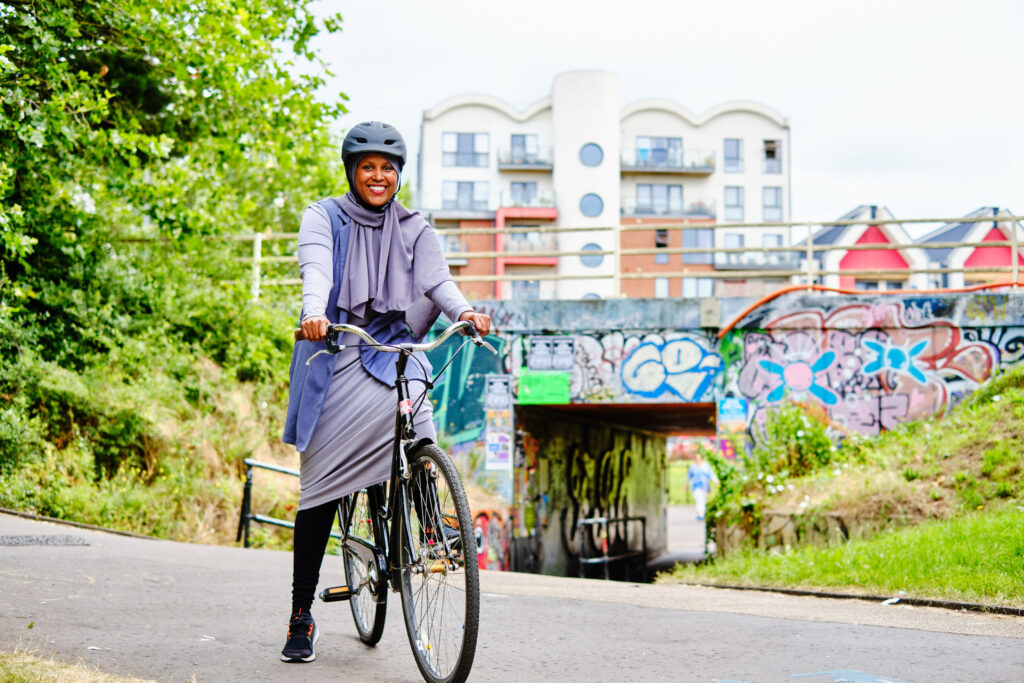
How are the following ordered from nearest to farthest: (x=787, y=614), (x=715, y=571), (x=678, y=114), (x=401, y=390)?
(x=401, y=390), (x=787, y=614), (x=715, y=571), (x=678, y=114)

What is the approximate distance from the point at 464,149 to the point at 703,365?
49.3 meters

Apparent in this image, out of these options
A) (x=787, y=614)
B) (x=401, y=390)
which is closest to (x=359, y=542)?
(x=401, y=390)

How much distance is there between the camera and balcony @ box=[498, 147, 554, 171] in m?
61.2

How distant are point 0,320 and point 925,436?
417 inches

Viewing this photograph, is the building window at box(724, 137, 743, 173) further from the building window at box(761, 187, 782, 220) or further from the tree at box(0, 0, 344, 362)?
the tree at box(0, 0, 344, 362)

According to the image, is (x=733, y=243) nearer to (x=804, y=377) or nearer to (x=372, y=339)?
(x=804, y=377)

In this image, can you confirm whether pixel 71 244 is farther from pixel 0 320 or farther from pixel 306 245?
pixel 306 245

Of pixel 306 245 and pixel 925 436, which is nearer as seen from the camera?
pixel 306 245

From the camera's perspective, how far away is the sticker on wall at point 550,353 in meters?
15.2

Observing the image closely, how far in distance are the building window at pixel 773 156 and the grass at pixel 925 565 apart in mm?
58101

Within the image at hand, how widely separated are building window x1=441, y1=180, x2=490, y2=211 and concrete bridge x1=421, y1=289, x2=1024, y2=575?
152ft

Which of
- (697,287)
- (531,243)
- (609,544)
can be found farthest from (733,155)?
(609,544)

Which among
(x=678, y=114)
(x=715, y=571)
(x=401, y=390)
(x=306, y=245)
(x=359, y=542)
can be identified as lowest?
(x=715, y=571)

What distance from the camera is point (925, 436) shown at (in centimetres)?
1251
